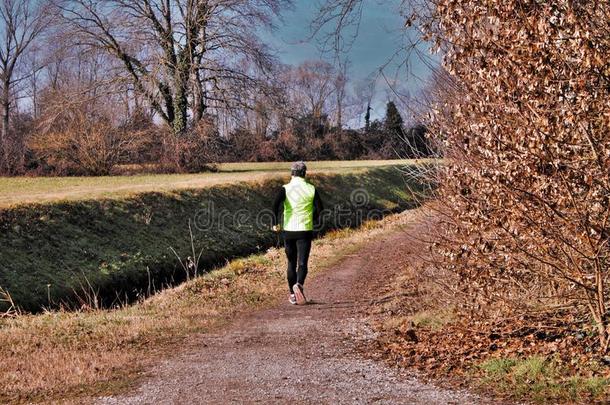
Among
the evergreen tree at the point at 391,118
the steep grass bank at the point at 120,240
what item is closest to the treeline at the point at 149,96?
the steep grass bank at the point at 120,240

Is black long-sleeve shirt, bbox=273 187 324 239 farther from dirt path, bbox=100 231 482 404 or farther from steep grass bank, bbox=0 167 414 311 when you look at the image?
steep grass bank, bbox=0 167 414 311

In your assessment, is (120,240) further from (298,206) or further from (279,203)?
(298,206)

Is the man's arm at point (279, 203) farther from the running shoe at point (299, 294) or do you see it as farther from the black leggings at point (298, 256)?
the running shoe at point (299, 294)

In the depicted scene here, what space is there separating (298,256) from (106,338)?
11.4 feet

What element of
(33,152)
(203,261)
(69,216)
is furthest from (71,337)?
(33,152)

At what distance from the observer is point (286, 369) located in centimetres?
→ 624

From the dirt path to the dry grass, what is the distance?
0.44m

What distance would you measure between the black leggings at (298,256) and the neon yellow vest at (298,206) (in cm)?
26

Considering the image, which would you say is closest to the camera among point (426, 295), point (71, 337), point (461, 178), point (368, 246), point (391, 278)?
point (461, 178)

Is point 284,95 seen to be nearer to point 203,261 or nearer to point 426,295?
point 203,261

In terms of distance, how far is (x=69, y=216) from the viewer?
1633cm

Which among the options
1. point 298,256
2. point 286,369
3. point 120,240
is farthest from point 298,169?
point 120,240

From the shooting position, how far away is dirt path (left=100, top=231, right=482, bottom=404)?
5.35 m

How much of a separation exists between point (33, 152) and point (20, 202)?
54.4 feet
